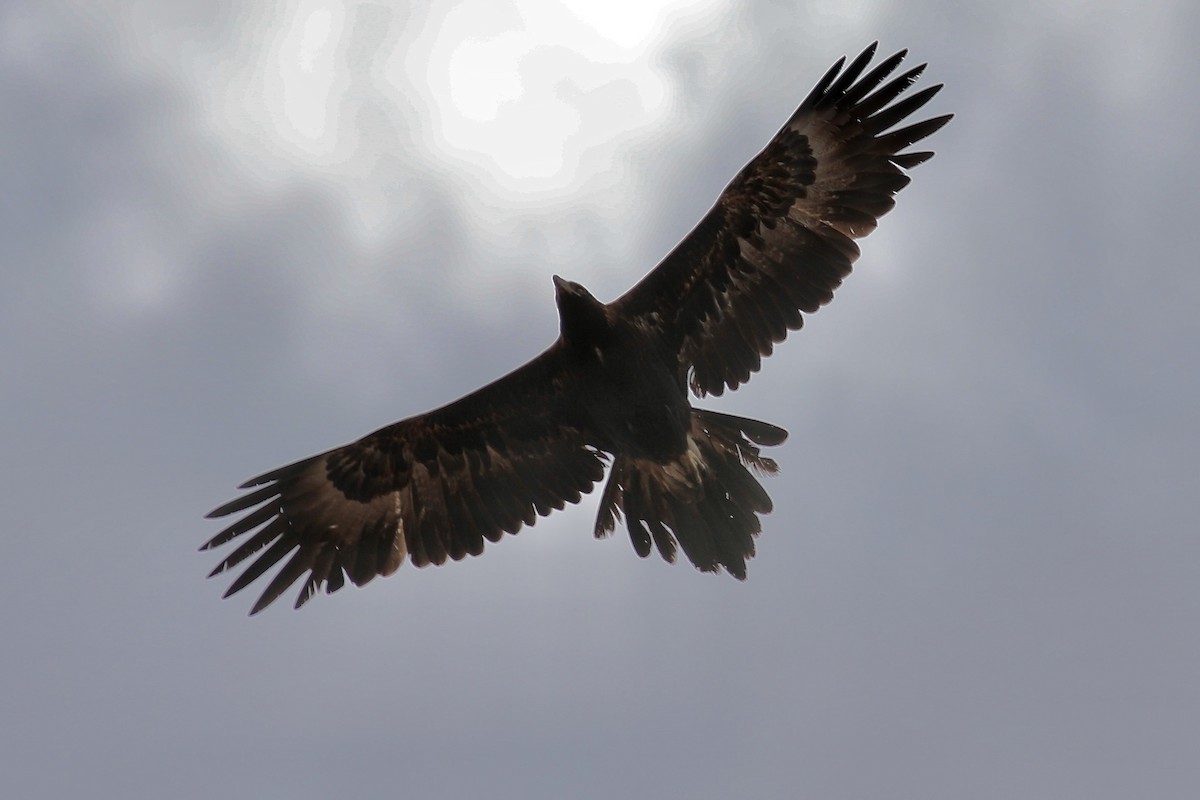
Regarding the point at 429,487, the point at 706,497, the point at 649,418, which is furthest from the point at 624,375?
the point at 429,487

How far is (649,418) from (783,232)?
2051 mm

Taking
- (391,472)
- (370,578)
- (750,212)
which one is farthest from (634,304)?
(370,578)

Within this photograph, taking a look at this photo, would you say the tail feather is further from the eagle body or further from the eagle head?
the eagle head

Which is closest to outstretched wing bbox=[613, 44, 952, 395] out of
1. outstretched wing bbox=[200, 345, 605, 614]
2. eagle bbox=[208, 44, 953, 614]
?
eagle bbox=[208, 44, 953, 614]

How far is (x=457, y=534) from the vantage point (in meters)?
10.8

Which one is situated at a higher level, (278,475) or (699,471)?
(278,475)

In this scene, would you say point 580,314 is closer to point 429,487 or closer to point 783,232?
point 783,232

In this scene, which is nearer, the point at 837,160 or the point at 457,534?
the point at 837,160

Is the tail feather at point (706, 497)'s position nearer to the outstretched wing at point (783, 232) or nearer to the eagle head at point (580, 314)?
the outstretched wing at point (783, 232)

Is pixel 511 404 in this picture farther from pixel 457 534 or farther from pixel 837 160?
pixel 837 160

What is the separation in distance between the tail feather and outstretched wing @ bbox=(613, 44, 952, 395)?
54cm

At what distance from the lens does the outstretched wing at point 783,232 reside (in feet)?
31.8

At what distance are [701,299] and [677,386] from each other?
0.82m

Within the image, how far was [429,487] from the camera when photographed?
10.9 m
